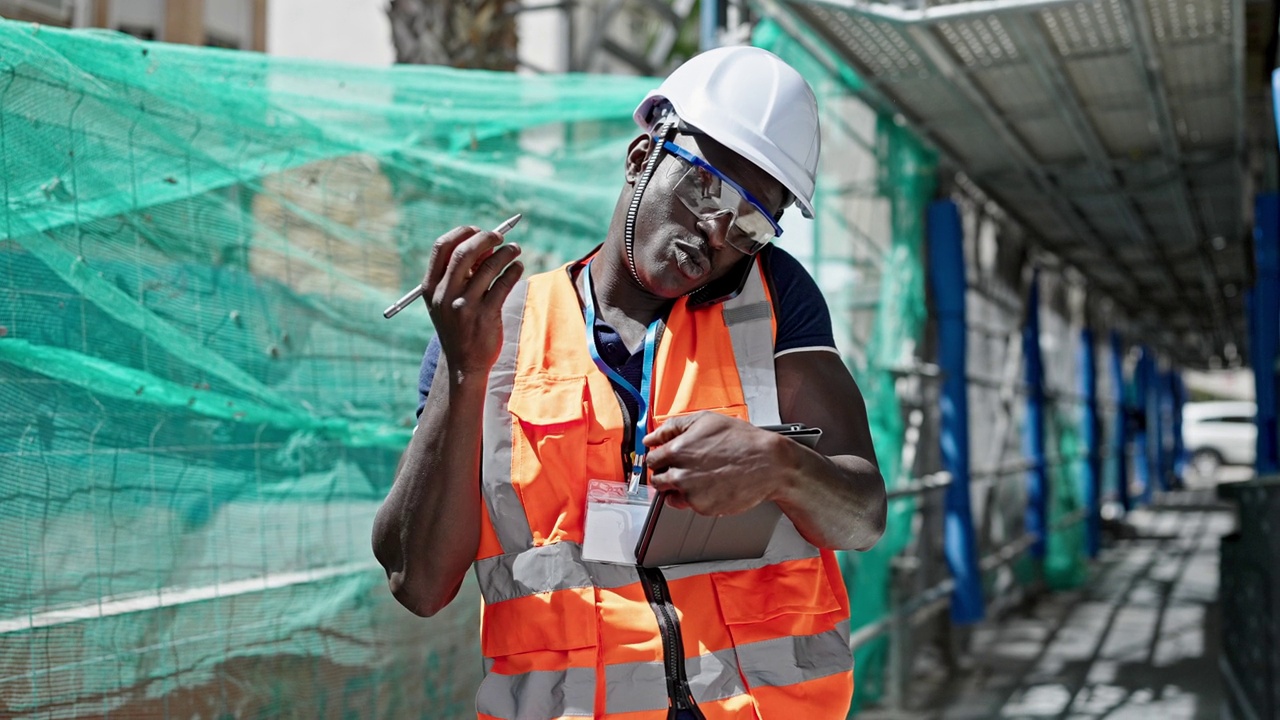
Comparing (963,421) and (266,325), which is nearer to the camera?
(266,325)

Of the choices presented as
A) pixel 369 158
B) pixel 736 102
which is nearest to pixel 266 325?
pixel 369 158

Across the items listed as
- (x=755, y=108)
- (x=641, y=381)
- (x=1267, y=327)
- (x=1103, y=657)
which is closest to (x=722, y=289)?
(x=641, y=381)

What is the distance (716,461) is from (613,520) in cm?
29

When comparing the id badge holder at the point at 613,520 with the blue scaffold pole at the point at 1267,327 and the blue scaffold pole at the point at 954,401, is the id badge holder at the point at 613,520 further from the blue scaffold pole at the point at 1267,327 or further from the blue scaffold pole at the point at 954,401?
the blue scaffold pole at the point at 1267,327

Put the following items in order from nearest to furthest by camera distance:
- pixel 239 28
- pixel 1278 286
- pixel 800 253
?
pixel 800 253 → pixel 1278 286 → pixel 239 28

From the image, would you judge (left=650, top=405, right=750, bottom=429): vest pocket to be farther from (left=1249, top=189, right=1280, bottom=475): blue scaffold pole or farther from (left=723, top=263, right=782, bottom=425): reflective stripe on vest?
(left=1249, top=189, right=1280, bottom=475): blue scaffold pole

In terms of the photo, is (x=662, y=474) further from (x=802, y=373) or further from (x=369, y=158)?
(x=369, y=158)

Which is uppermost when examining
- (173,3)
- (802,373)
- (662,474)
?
(173,3)

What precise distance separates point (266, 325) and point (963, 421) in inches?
217

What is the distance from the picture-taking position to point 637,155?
6.71 ft

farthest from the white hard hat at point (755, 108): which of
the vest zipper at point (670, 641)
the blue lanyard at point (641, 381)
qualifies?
the vest zipper at point (670, 641)

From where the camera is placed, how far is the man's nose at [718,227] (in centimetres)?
190

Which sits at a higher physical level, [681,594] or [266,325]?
[266,325]

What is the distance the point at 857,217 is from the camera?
6.20m
